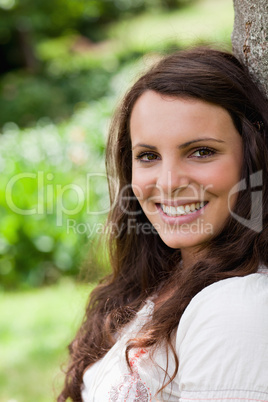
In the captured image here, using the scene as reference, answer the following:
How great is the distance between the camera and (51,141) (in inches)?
207

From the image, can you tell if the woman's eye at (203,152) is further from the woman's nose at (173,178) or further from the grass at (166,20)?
the grass at (166,20)

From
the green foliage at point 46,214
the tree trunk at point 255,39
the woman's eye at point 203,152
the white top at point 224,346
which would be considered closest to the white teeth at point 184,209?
the woman's eye at point 203,152

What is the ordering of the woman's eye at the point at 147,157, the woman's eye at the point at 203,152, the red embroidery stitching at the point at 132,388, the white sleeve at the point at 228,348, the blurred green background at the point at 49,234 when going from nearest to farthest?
1. the white sleeve at the point at 228,348
2. the red embroidery stitching at the point at 132,388
3. the woman's eye at the point at 203,152
4. the woman's eye at the point at 147,157
5. the blurred green background at the point at 49,234

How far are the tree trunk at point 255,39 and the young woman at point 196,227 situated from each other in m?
0.04

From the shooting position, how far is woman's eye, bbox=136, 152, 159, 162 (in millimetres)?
1751

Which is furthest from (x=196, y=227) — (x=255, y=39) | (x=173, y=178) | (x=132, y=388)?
(x=255, y=39)

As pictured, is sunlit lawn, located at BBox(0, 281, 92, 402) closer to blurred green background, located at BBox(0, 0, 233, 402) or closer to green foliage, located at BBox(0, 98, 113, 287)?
blurred green background, located at BBox(0, 0, 233, 402)

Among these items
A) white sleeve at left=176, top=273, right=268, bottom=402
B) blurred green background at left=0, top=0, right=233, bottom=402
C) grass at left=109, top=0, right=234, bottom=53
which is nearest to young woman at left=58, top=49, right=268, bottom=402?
white sleeve at left=176, top=273, right=268, bottom=402

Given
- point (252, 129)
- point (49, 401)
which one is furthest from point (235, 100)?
point (49, 401)

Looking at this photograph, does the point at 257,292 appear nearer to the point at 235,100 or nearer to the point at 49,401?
the point at 235,100

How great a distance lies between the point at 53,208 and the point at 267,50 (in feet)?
10.6

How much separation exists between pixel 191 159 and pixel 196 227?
0.74 ft

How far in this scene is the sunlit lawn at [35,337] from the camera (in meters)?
3.47

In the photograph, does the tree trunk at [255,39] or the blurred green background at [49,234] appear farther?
the blurred green background at [49,234]
